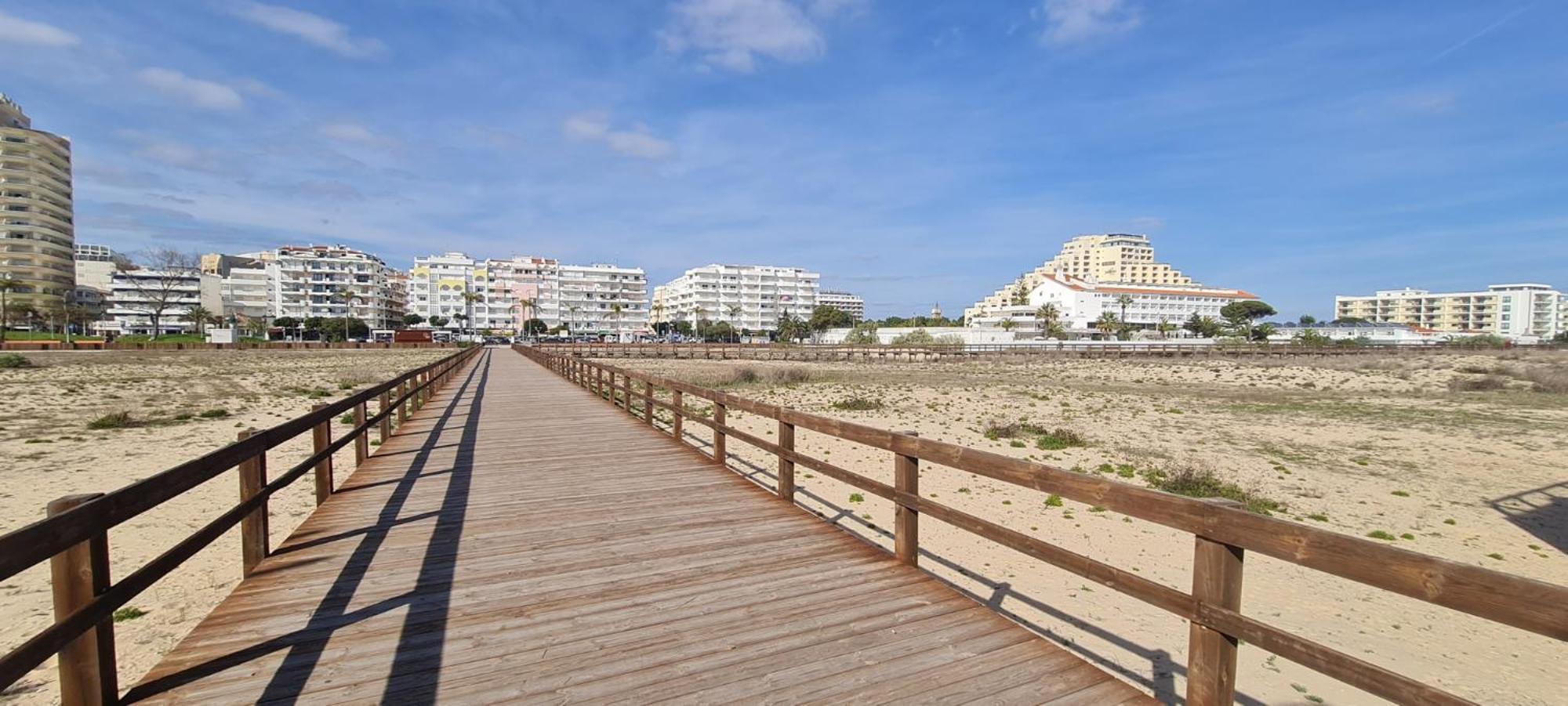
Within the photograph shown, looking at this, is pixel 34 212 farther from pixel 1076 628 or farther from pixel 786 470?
pixel 1076 628

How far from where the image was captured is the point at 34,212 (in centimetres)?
8906

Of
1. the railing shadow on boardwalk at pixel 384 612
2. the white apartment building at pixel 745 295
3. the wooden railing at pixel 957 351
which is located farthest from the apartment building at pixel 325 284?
the railing shadow on boardwalk at pixel 384 612

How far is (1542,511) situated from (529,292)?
15479cm

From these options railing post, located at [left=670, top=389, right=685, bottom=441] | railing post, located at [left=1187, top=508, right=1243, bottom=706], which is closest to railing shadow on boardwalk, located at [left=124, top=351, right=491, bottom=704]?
railing post, located at [left=1187, top=508, right=1243, bottom=706]

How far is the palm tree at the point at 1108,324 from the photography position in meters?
117

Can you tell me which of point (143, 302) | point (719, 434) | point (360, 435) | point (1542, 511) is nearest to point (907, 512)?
point (719, 434)

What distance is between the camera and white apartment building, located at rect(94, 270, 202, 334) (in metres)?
115

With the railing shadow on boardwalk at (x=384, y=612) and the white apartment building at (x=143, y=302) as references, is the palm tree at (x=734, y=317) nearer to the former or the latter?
the white apartment building at (x=143, y=302)

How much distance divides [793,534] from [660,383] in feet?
18.4

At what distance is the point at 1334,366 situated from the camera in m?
47.2

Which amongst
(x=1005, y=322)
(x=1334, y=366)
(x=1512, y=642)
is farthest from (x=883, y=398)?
(x=1005, y=322)

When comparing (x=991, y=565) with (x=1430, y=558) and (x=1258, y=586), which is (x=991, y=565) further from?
(x=1430, y=558)

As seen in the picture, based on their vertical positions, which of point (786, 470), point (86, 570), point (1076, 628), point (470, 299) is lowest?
point (1076, 628)

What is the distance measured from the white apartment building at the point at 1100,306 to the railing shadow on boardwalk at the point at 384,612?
13040 centimetres
